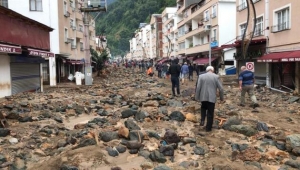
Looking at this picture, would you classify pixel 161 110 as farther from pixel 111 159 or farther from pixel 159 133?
pixel 111 159

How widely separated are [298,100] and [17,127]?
40.0 ft

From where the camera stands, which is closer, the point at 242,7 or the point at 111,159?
the point at 111,159

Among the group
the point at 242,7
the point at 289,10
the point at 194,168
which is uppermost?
the point at 242,7

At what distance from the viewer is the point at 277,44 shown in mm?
18797

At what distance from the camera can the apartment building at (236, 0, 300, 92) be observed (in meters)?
16.8

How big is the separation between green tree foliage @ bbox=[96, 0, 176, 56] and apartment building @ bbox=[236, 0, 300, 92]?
90.0m

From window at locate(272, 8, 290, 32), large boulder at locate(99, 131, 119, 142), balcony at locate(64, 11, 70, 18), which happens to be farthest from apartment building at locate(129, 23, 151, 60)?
large boulder at locate(99, 131, 119, 142)

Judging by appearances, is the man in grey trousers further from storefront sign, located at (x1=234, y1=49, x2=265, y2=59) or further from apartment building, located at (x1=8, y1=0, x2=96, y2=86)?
apartment building, located at (x1=8, y1=0, x2=96, y2=86)

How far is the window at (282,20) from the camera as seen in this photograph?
17.9m

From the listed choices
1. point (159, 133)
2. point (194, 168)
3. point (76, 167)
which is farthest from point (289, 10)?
point (76, 167)

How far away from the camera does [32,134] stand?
758 centimetres

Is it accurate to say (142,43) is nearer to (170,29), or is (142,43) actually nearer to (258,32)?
(170,29)

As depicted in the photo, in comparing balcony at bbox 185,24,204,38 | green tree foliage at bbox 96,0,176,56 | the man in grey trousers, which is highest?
green tree foliage at bbox 96,0,176,56

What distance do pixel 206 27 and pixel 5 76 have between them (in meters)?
26.0
